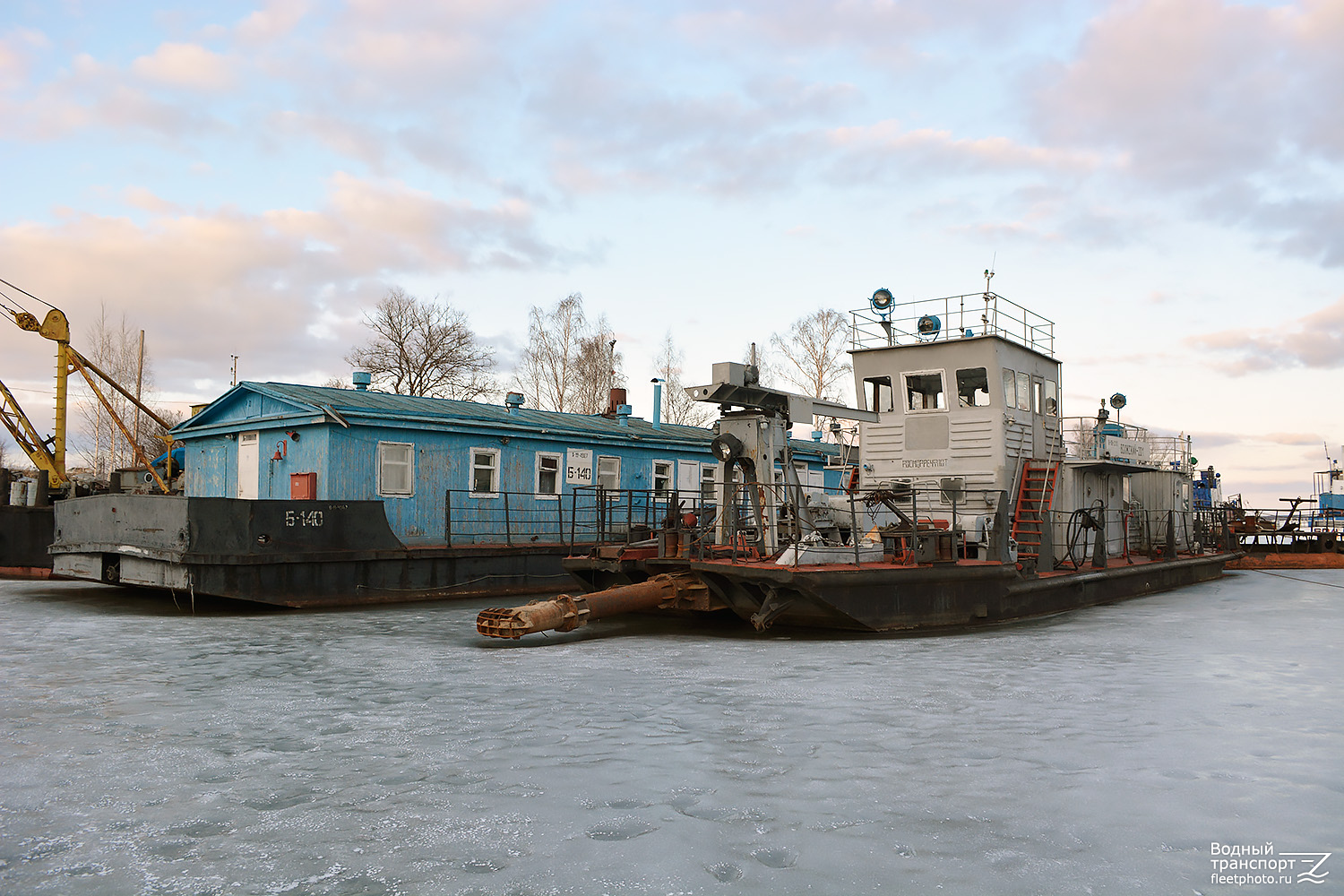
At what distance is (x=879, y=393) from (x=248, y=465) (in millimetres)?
12378

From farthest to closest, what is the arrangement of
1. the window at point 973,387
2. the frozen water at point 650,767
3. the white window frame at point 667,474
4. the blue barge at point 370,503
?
1. the white window frame at point 667,474
2. the window at point 973,387
3. the blue barge at point 370,503
4. the frozen water at point 650,767

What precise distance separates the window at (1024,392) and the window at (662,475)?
872 centimetres

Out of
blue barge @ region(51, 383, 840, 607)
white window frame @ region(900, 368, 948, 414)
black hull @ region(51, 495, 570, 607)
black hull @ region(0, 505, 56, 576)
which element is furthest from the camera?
black hull @ region(0, 505, 56, 576)

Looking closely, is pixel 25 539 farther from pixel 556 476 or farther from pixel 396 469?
pixel 556 476

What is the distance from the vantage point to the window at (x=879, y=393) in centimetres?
1594

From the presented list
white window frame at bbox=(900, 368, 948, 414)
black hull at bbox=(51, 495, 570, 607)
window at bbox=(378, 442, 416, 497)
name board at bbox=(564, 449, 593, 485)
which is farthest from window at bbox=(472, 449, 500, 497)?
white window frame at bbox=(900, 368, 948, 414)

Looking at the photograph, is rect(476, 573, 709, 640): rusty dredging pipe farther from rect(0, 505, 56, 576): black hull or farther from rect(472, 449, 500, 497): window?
rect(0, 505, 56, 576): black hull

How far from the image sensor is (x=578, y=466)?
19703 millimetres

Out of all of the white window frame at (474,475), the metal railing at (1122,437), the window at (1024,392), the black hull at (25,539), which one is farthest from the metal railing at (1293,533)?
the black hull at (25,539)

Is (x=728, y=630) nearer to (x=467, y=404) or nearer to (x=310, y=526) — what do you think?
(x=310, y=526)

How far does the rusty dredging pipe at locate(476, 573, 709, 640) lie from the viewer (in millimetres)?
10117

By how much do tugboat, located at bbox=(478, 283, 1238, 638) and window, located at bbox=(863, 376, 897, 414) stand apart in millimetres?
32

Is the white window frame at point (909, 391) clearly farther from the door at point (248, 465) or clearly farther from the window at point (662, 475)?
the door at point (248, 465)

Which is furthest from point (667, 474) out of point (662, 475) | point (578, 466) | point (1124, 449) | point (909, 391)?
point (1124, 449)
